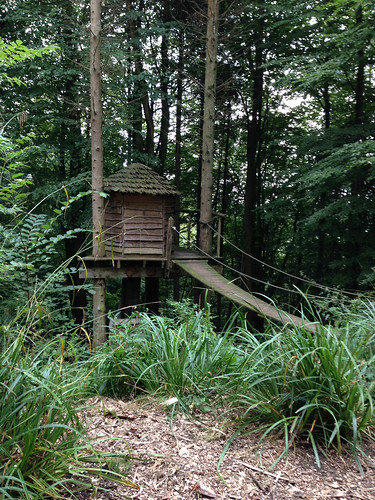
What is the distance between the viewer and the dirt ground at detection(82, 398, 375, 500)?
4.90ft

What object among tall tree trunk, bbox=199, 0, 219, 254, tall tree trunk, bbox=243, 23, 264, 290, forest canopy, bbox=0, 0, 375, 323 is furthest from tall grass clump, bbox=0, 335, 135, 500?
tall tree trunk, bbox=243, 23, 264, 290

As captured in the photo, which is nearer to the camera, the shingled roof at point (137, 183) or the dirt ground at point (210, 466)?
the dirt ground at point (210, 466)

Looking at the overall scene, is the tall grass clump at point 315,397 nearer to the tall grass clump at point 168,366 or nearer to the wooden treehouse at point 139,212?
the tall grass clump at point 168,366

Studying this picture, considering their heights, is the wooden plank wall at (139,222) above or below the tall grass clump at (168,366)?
above

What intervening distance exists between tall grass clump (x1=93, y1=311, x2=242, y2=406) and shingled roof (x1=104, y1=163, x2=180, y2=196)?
5.70 metres

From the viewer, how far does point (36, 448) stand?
135cm

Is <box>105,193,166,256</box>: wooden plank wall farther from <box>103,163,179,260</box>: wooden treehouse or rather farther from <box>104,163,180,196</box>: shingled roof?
<box>104,163,180,196</box>: shingled roof

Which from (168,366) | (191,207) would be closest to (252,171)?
(191,207)

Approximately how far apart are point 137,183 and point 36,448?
7193mm

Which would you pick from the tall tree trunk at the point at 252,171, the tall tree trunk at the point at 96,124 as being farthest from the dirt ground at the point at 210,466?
the tall tree trunk at the point at 252,171

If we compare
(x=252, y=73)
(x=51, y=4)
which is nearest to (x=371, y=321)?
(x=51, y=4)

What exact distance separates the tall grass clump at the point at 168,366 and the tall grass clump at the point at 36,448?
0.70 metres

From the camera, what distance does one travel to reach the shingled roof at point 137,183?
25.9ft

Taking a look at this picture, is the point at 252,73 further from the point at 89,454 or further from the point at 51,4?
the point at 89,454
